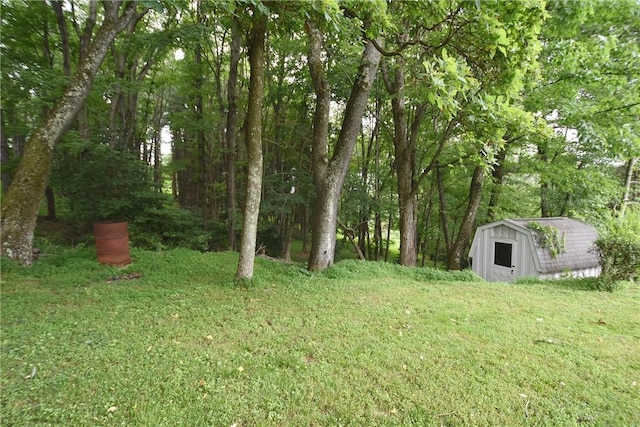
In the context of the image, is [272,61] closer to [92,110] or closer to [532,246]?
[92,110]

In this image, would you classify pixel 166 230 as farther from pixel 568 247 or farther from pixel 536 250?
pixel 568 247

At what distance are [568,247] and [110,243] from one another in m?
11.9

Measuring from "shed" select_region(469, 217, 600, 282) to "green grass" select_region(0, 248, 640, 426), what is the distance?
4.16 meters

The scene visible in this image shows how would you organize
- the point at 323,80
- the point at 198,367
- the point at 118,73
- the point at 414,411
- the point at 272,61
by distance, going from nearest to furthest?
the point at 414,411 < the point at 198,367 < the point at 323,80 < the point at 118,73 < the point at 272,61

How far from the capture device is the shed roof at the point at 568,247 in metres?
8.59

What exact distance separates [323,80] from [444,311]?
446 cm

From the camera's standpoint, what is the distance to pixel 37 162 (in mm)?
4816

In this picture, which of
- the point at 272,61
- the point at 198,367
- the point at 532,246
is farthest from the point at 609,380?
the point at 272,61

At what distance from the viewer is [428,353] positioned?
2.83 meters

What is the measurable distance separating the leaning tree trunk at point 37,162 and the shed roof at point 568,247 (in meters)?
11.2

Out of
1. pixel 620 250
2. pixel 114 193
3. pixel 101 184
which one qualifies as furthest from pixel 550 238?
pixel 101 184

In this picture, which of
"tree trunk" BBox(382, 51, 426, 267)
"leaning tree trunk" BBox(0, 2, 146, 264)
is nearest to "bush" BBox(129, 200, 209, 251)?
"leaning tree trunk" BBox(0, 2, 146, 264)

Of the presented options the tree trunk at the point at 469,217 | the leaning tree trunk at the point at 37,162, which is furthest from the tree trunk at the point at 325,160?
the tree trunk at the point at 469,217

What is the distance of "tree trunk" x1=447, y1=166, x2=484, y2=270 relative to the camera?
997 centimetres
